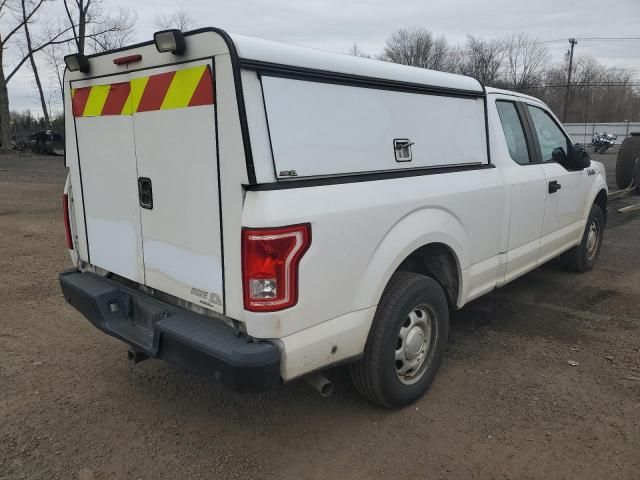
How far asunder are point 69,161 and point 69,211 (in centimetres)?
35

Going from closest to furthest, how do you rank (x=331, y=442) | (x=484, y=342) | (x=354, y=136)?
(x=354, y=136) < (x=331, y=442) < (x=484, y=342)

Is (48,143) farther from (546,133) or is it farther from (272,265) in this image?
(272,265)

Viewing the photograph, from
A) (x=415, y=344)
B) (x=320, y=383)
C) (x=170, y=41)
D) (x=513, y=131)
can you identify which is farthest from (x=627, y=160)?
(x=170, y=41)

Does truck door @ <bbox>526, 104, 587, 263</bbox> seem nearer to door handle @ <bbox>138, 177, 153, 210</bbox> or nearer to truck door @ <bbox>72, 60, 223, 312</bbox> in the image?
truck door @ <bbox>72, 60, 223, 312</bbox>

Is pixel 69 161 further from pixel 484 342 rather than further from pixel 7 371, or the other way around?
pixel 484 342

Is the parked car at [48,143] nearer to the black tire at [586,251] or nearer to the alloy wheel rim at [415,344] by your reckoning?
the black tire at [586,251]

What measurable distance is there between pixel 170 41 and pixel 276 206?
3.07ft

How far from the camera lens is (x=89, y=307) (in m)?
3.23

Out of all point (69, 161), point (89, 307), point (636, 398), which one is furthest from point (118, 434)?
point (636, 398)

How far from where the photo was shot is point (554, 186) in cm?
467

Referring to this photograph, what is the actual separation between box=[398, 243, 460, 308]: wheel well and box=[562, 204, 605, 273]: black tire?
2854mm

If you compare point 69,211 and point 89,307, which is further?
point 69,211

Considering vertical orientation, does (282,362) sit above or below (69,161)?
below

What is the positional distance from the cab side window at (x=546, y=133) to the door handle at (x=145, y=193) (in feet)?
10.9
